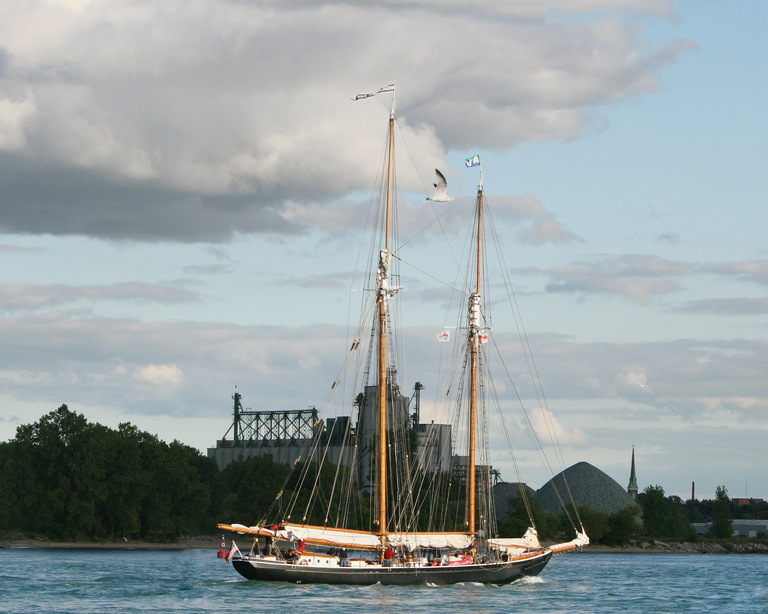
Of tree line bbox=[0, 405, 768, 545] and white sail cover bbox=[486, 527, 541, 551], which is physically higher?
tree line bbox=[0, 405, 768, 545]

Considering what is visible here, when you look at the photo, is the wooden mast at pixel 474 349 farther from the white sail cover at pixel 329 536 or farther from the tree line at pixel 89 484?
the tree line at pixel 89 484

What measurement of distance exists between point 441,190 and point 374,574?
97.6ft

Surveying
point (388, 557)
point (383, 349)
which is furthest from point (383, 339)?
point (388, 557)

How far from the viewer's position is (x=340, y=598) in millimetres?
85875

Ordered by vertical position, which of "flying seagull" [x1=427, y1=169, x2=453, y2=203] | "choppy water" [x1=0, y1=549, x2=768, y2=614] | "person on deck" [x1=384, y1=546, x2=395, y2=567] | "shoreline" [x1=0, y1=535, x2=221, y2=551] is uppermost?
"flying seagull" [x1=427, y1=169, x2=453, y2=203]

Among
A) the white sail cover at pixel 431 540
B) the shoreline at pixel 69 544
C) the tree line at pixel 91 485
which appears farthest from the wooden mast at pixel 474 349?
the shoreline at pixel 69 544

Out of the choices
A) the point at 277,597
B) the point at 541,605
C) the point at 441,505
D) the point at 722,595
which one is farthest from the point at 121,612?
the point at 441,505

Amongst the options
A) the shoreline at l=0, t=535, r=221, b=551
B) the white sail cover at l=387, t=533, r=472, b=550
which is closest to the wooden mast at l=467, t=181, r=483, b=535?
the white sail cover at l=387, t=533, r=472, b=550

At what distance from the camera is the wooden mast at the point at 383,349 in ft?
317

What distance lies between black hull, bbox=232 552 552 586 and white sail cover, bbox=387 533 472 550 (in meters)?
3.41

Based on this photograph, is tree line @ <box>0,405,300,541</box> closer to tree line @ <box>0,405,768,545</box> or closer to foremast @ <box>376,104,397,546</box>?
tree line @ <box>0,405,768,545</box>

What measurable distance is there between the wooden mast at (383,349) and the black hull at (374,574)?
3586 mm

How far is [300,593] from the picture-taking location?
295ft

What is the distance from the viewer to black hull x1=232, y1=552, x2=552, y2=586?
90438mm
